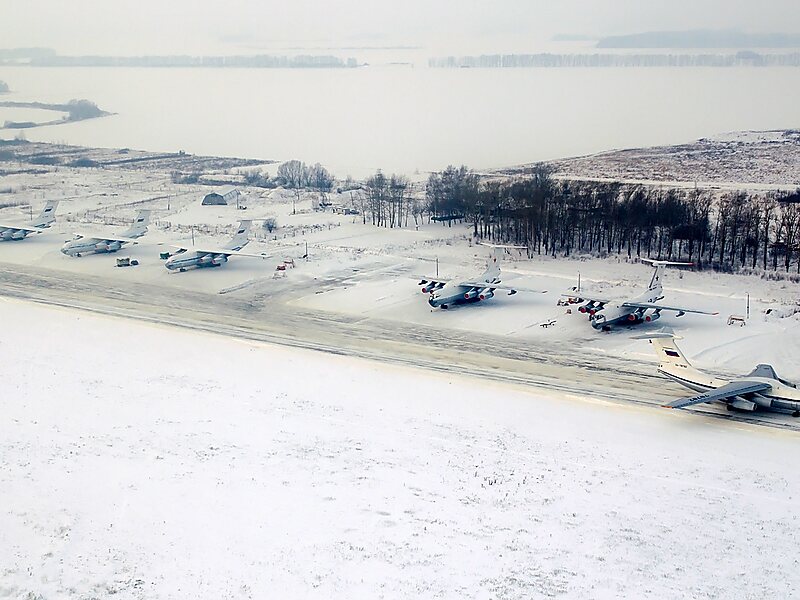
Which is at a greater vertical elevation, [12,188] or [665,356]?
[12,188]

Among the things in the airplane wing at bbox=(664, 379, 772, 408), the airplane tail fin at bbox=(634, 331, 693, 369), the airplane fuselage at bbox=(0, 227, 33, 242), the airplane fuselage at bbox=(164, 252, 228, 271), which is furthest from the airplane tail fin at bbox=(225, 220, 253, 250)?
the airplane wing at bbox=(664, 379, 772, 408)

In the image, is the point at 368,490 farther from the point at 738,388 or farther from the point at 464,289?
the point at 464,289

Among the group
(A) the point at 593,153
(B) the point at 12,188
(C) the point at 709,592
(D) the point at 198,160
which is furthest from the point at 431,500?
(D) the point at 198,160

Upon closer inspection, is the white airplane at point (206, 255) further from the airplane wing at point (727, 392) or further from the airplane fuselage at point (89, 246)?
the airplane wing at point (727, 392)

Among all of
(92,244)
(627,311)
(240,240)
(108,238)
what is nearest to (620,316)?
(627,311)

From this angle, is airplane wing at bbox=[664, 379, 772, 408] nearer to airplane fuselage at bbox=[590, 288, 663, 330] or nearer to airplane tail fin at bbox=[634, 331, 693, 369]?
airplane tail fin at bbox=[634, 331, 693, 369]

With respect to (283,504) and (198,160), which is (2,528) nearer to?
(283,504)
